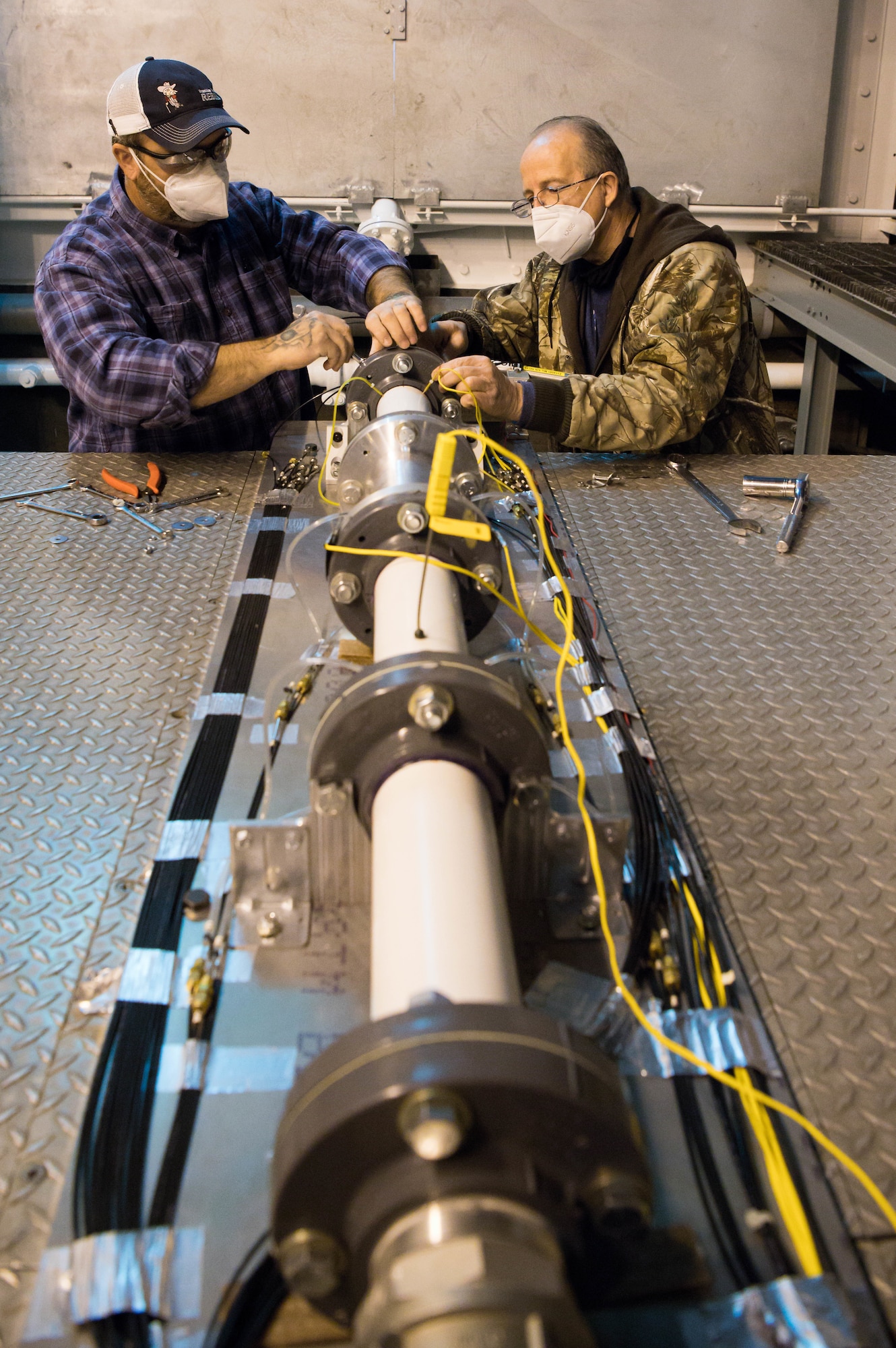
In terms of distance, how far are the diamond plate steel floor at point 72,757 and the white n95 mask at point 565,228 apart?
0.81m

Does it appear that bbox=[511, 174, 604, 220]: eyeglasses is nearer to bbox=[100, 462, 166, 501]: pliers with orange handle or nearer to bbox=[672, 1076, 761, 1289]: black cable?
bbox=[100, 462, 166, 501]: pliers with orange handle

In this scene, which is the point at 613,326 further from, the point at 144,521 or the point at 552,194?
the point at 144,521

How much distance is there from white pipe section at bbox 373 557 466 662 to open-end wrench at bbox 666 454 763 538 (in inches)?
29.0

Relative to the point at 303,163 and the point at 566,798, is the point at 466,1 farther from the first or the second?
the point at 566,798

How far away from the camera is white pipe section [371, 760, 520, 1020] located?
62cm

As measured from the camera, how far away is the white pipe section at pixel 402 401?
164 cm

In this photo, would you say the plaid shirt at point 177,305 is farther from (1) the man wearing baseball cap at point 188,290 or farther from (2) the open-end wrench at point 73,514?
(2) the open-end wrench at point 73,514

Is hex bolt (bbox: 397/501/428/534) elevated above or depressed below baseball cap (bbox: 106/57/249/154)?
below

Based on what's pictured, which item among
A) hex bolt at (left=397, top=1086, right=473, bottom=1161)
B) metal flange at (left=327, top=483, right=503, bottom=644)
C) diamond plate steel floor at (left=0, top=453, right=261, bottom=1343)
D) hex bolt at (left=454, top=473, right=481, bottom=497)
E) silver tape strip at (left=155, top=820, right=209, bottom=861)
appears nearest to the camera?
hex bolt at (left=397, top=1086, right=473, bottom=1161)

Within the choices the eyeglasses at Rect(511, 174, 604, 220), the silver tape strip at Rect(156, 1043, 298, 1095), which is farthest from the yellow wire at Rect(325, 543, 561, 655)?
the eyeglasses at Rect(511, 174, 604, 220)

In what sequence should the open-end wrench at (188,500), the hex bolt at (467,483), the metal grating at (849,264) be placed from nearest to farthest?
the hex bolt at (467,483) → the open-end wrench at (188,500) → the metal grating at (849,264)

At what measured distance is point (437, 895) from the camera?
0.67 metres

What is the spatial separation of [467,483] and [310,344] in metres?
0.65

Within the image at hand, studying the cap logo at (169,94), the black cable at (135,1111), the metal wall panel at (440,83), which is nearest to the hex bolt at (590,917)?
the black cable at (135,1111)
